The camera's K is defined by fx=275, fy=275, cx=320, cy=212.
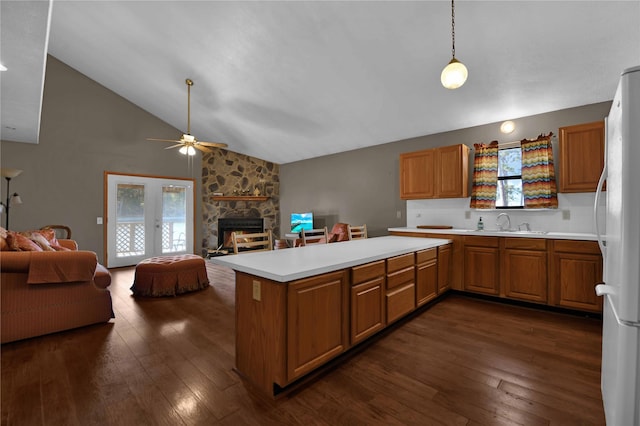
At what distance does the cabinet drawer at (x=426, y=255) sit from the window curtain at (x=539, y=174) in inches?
59.7

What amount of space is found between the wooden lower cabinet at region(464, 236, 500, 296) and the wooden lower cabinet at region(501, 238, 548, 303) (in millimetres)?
87

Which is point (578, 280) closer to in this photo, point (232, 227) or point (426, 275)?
point (426, 275)

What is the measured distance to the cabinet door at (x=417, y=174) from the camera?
430 cm

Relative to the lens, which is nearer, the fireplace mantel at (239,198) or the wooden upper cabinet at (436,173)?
the wooden upper cabinet at (436,173)

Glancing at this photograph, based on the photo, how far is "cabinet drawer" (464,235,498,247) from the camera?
3531 millimetres

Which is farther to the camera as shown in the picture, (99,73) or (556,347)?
(99,73)

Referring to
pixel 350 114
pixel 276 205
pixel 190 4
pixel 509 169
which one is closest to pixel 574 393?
pixel 509 169

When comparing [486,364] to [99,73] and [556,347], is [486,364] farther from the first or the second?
[99,73]

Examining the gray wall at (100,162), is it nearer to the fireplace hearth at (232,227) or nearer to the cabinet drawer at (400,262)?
the fireplace hearth at (232,227)

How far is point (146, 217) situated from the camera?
20.2 ft

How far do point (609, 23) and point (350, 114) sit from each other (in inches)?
121

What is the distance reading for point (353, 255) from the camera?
2299 millimetres

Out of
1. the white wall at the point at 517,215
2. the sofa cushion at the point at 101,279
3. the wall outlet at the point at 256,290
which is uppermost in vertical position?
the white wall at the point at 517,215

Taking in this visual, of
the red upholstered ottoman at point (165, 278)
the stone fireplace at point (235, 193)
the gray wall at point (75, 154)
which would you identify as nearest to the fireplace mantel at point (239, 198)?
the stone fireplace at point (235, 193)
